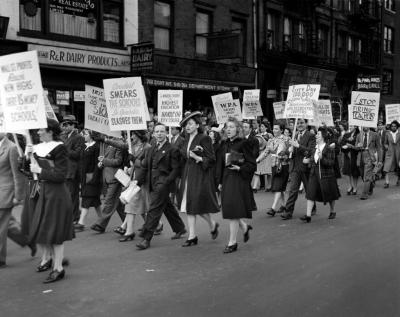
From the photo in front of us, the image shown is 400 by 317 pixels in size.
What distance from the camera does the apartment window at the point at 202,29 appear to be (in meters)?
22.8

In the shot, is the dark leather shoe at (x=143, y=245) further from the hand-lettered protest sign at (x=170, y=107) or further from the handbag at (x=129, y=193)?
the hand-lettered protest sign at (x=170, y=107)

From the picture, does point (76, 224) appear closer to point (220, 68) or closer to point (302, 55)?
point (220, 68)

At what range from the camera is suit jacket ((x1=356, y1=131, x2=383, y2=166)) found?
559 inches

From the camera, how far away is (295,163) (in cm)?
1089

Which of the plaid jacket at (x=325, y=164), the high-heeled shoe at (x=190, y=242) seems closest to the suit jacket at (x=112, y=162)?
the high-heeled shoe at (x=190, y=242)

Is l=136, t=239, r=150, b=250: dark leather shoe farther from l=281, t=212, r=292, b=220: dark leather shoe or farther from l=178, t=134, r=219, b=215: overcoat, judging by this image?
l=281, t=212, r=292, b=220: dark leather shoe

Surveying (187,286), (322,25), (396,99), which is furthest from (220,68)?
(396,99)

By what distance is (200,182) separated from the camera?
26.8ft

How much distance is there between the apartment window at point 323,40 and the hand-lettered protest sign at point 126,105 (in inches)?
967

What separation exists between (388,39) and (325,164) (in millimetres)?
33891

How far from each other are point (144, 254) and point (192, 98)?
15582 millimetres

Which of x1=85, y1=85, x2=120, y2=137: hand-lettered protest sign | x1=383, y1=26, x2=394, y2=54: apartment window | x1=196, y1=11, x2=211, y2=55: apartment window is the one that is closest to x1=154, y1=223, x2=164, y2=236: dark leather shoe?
x1=85, y1=85, x2=120, y2=137: hand-lettered protest sign

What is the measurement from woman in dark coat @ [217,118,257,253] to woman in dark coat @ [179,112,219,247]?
11.2 inches

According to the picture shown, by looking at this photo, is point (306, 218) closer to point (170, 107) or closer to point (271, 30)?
point (170, 107)
